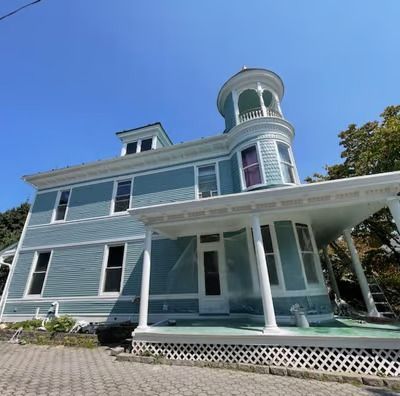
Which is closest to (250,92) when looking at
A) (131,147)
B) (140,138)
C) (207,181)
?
(207,181)

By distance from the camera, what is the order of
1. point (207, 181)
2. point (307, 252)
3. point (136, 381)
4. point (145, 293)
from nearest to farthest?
point (136, 381) < point (145, 293) < point (307, 252) < point (207, 181)

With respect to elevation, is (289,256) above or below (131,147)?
below

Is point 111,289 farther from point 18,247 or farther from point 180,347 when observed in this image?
point 18,247

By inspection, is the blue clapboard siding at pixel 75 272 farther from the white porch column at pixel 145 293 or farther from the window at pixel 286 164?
the window at pixel 286 164

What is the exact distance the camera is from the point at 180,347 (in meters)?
5.56

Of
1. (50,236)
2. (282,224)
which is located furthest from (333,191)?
(50,236)

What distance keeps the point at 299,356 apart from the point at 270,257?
2.65 metres

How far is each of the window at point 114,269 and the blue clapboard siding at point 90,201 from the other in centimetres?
189

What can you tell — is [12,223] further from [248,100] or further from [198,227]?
[248,100]

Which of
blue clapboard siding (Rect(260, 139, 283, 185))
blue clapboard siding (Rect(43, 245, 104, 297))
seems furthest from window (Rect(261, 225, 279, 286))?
blue clapboard siding (Rect(43, 245, 104, 297))

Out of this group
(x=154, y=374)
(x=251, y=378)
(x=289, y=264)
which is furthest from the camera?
(x=289, y=264)

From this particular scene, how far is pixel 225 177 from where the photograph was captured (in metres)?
9.54

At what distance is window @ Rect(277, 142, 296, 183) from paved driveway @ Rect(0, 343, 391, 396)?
6.06 metres

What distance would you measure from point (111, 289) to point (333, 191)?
8711mm
